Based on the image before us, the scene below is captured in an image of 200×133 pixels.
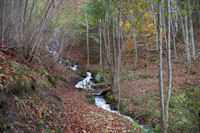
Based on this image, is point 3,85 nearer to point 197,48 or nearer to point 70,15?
point 70,15

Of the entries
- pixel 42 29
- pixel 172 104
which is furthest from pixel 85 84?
pixel 172 104

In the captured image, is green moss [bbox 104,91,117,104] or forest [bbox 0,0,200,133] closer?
forest [bbox 0,0,200,133]

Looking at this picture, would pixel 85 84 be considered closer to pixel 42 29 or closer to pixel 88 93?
pixel 88 93

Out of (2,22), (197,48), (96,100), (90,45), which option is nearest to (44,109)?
(2,22)

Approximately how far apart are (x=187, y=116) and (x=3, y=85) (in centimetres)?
760

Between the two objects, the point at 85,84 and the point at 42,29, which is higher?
the point at 42,29

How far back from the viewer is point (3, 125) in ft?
8.70

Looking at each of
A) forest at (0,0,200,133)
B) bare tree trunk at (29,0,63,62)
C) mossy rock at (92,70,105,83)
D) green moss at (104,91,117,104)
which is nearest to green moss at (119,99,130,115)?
forest at (0,0,200,133)

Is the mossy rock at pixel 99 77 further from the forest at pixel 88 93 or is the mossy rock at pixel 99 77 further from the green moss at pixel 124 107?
the green moss at pixel 124 107

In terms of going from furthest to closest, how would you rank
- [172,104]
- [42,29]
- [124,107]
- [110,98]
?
[110,98], [124,107], [172,104], [42,29]

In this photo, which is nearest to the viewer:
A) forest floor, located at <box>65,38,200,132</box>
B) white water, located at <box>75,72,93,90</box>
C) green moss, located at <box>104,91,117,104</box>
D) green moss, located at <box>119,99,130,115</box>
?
forest floor, located at <box>65,38,200,132</box>

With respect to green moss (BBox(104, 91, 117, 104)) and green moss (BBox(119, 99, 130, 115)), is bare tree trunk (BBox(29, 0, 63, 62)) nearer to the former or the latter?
green moss (BBox(104, 91, 117, 104))

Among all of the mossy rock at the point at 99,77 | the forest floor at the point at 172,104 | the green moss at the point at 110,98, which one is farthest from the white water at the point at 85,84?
the forest floor at the point at 172,104

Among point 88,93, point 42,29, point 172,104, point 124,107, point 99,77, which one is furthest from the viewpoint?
point 99,77
